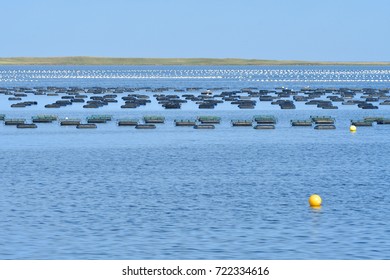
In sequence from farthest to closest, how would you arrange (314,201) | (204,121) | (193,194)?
(204,121), (193,194), (314,201)

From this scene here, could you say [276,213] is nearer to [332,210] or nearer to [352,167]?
[332,210]

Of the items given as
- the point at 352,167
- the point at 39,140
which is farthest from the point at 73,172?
the point at 39,140

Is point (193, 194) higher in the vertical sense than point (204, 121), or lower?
higher

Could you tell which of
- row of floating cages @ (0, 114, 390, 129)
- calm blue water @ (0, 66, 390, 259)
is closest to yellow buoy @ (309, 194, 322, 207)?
calm blue water @ (0, 66, 390, 259)

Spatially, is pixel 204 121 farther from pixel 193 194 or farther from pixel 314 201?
→ pixel 314 201

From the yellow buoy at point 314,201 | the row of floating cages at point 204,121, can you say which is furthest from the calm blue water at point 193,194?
the row of floating cages at point 204,121

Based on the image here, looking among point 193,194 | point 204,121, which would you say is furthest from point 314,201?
point 204,121

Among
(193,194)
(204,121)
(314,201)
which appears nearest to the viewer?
(314,201)

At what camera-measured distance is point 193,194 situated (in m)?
77.3

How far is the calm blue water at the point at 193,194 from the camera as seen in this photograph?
55594 mm

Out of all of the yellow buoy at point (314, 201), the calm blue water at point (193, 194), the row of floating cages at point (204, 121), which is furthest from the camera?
the row of floating cages at point (204, 121)

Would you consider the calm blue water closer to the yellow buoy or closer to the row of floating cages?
the yellow buoy

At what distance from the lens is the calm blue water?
182ft

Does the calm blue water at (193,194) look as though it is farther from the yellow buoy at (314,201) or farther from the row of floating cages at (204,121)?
the row of floating cages at (204,121)
